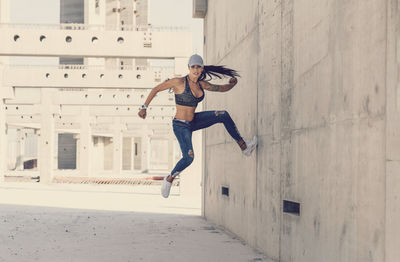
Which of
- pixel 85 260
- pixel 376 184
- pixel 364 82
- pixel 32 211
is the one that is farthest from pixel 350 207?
pixel 32 211

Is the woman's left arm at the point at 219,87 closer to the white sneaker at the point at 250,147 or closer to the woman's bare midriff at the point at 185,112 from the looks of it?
the woman's bare midriff at the point at 185,112

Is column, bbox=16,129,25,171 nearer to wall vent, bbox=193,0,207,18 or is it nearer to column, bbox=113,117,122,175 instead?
column, bbox=113,117,122,175

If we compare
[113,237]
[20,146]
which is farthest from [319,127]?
[20,146]

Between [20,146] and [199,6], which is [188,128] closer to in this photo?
[199,6]

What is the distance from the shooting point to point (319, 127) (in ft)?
17.1

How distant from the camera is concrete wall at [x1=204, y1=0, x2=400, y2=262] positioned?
386 centimetres

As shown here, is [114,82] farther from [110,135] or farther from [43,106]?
[110,135]

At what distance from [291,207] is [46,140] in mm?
24020

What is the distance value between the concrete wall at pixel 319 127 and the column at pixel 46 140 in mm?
20940

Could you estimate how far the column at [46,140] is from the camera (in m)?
28.4

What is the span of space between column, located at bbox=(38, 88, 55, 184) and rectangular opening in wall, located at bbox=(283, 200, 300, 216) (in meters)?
23.8

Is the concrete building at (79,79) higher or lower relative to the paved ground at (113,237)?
higher

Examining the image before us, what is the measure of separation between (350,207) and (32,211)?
419 inches

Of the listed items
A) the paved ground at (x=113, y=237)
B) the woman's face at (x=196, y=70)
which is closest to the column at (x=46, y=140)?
the paved ground at (x=113, y=237)
